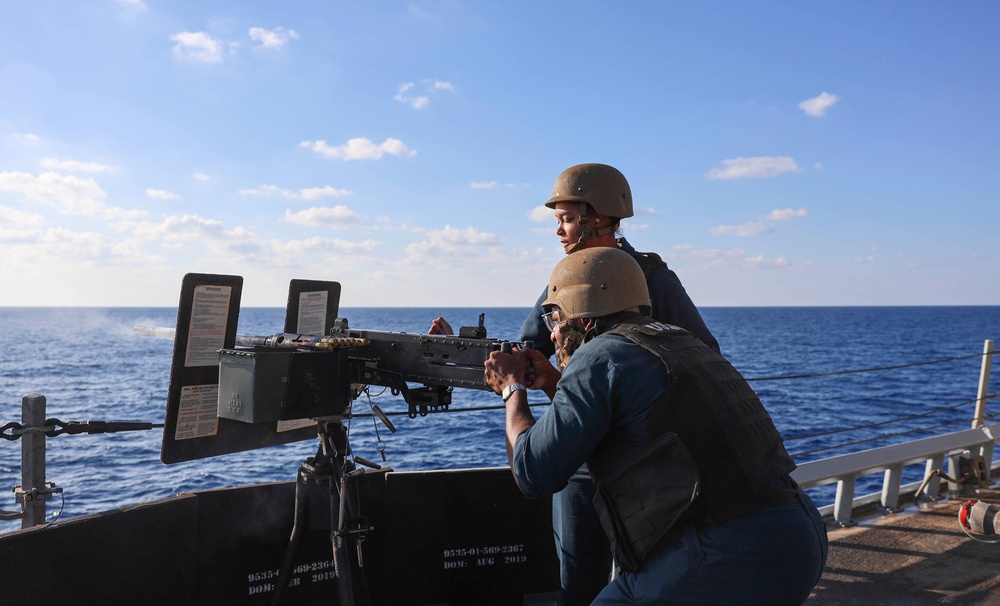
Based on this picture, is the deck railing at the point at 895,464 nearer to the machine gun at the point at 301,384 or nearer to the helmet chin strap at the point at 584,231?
the helmet chin strap at the point at 584,231

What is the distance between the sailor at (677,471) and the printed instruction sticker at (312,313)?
1.89 metres

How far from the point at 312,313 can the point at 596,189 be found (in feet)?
5.41

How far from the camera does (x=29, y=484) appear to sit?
3.34 metres

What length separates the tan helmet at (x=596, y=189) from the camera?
3.47 metres

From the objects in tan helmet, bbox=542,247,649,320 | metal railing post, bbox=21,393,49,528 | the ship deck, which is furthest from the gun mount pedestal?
the ship deck

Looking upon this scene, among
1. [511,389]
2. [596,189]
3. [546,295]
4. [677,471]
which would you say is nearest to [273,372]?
[511,389]

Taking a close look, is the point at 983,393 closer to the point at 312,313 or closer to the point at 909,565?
the point at 909,565

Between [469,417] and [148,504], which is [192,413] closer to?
[148,504]

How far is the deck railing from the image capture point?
5871 millimetres

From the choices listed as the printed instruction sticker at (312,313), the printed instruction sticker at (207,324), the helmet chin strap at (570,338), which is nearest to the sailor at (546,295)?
the helmet chin strap at (570,338)

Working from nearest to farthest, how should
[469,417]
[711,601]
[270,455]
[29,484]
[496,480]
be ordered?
[711,601] < [29,484] < [496,480] < [270,455] < [469,417]

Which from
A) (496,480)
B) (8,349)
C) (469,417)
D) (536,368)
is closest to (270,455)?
(469,417)

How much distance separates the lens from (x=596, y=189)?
11.4 feet

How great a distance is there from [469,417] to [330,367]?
23.8 m
